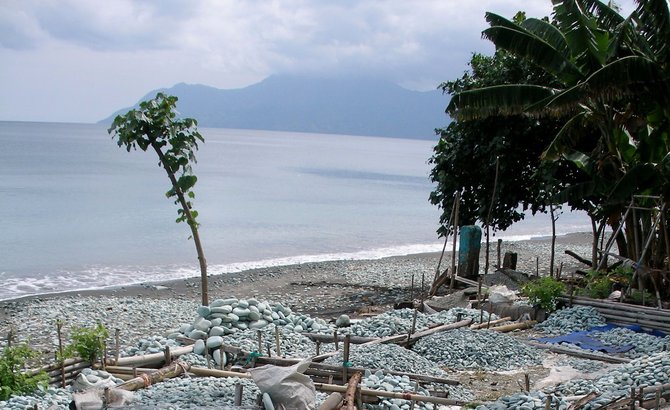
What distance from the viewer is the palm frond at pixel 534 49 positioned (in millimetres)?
13398

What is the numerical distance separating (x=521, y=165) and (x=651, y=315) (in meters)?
7.34

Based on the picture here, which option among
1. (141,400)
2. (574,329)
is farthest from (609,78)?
(141,400)

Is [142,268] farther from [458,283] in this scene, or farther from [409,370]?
[409,370]

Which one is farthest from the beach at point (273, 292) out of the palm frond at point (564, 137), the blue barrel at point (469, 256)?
the palm frond at point (564, 137)

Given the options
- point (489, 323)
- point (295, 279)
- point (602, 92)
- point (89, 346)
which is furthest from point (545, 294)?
point (295, 279)

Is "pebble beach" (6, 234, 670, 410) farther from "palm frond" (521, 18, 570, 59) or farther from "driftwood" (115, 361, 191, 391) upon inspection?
"palm frond" (521, 18, 570, 59)

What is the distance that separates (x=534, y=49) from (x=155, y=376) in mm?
8880

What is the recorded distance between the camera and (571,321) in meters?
12.3

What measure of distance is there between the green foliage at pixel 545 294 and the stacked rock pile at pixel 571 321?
0.21m

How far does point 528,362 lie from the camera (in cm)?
1027

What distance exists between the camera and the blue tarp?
10836 millimetres

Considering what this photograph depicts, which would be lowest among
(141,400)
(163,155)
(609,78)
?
(141,400)

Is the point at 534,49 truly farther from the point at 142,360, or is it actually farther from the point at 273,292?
the point at 273,292

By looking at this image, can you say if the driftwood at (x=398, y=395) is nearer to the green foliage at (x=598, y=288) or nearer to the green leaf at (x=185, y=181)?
the green leaf at (x=185, y=181)
